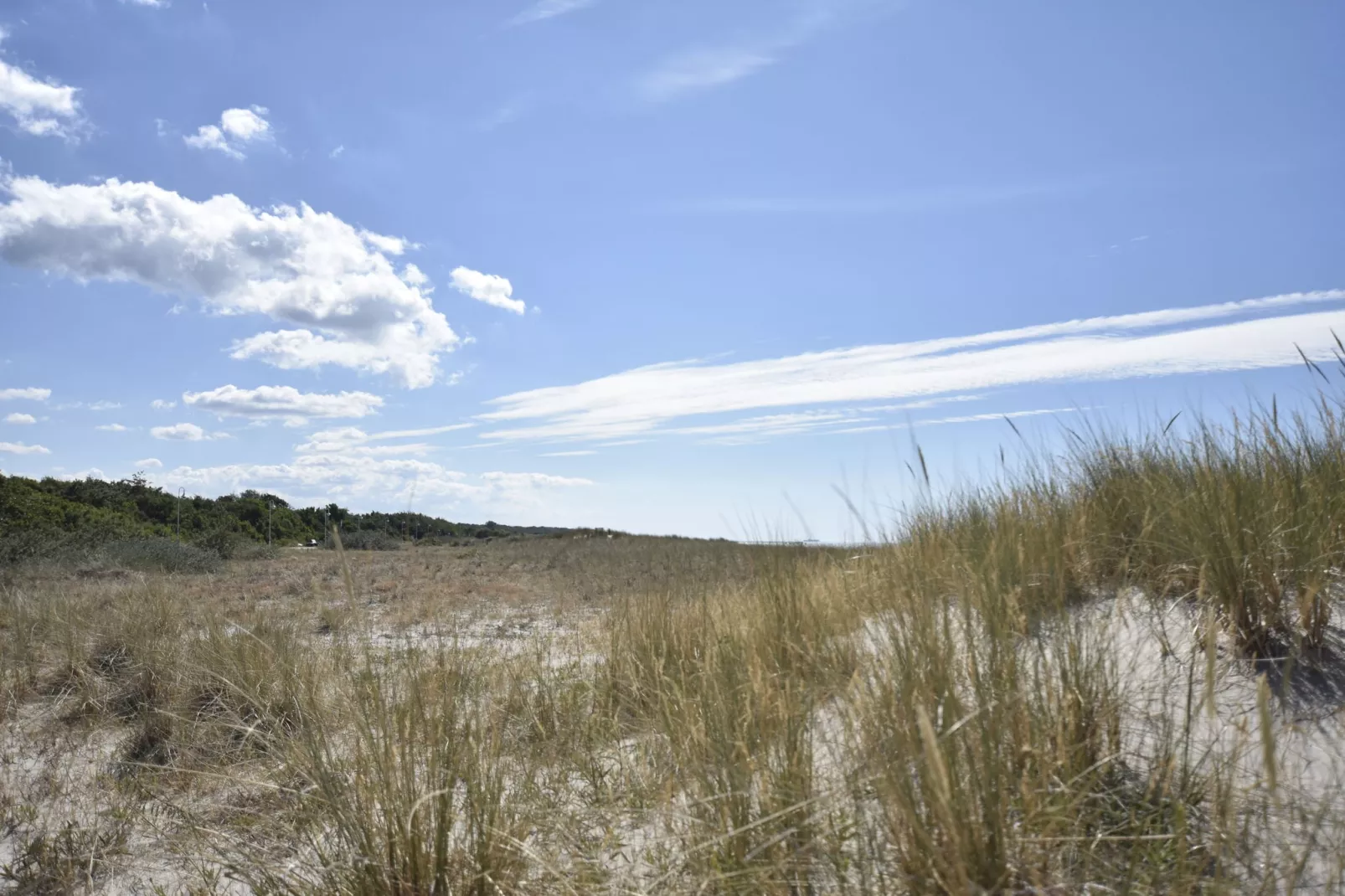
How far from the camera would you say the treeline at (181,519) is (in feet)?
54.5

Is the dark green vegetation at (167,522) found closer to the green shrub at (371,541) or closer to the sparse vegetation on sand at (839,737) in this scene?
the green shrub at (371,541)

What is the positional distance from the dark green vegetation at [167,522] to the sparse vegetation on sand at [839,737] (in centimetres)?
742

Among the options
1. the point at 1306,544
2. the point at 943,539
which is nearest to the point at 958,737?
the point at 1306,544

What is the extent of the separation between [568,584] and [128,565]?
7446 millimetres

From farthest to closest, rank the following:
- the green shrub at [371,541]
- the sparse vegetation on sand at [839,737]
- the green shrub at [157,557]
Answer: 1. the green shrub at [371,541]
2. the green shrub at [157,557]
3. the sparse vegetation on sand at [839,737]

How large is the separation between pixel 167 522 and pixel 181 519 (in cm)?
83

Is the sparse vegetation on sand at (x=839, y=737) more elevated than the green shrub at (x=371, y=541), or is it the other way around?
the green shrub at (x=371, y=541)

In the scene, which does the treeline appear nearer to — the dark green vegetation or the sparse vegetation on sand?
the dark green vegetation

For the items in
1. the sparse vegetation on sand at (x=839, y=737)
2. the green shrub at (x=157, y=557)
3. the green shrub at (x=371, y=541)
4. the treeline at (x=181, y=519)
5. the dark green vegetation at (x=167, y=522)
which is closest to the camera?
the sparse vegetation on sand at (x=839, y=737)

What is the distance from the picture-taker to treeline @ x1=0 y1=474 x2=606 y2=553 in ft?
54.5

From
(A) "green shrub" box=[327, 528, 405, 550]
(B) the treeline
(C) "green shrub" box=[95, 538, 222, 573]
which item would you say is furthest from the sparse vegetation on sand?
(A) "green shrub" box=[327, 528, 405, 550]

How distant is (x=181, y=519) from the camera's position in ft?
74.3

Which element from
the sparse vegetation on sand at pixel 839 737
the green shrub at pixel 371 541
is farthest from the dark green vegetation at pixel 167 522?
the sparse vegetation on sand at pixel 839 737

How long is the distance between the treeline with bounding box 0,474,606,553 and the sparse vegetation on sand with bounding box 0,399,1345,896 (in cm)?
1076
